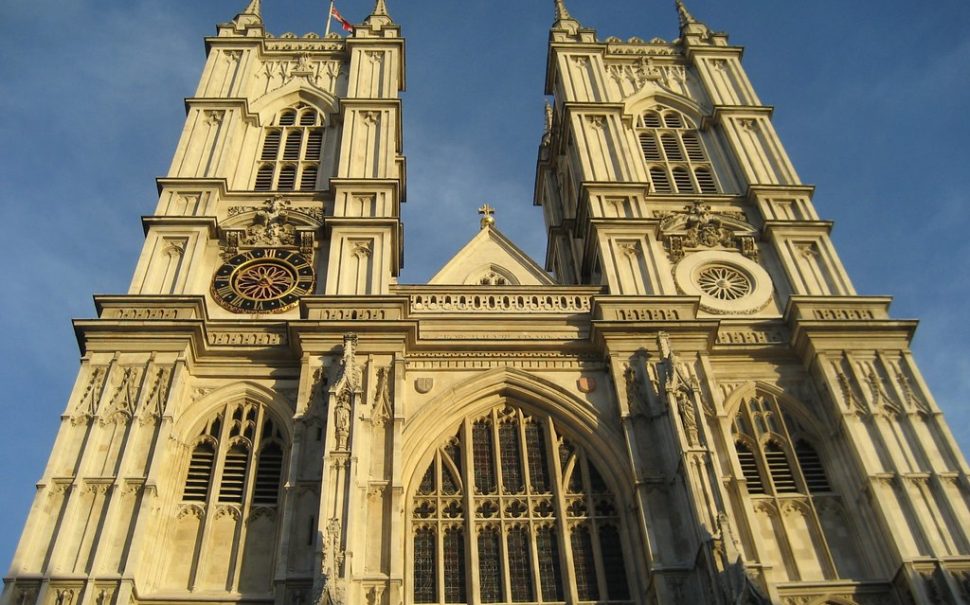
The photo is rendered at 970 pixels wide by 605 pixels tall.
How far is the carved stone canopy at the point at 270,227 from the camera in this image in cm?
2548

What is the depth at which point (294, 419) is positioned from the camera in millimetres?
20312

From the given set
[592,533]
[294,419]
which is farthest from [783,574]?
[294,419]

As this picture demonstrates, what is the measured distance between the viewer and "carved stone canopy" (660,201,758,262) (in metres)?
25.9

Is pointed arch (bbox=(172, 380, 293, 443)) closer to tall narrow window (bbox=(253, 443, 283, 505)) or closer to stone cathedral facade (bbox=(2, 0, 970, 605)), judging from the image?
stone cathedral facade (bbox=(2, 0, 970, 605))

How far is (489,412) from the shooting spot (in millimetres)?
21688

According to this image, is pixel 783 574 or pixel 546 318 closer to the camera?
pixel 783 574

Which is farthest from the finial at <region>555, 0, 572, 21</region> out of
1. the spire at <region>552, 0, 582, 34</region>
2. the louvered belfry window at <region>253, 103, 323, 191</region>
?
the louvered belfry window at <region>253, 103, 323, 191</region>

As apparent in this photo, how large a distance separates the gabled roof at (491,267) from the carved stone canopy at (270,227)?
3174 millimetres

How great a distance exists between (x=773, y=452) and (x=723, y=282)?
511 centimetres

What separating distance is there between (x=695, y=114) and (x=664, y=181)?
12.1 ft

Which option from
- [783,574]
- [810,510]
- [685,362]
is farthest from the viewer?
[685,362]

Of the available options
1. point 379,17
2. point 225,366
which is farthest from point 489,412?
point 379,17

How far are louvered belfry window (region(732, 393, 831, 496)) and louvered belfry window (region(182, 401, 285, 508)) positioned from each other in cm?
867

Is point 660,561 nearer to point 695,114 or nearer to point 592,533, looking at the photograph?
point 592,533
